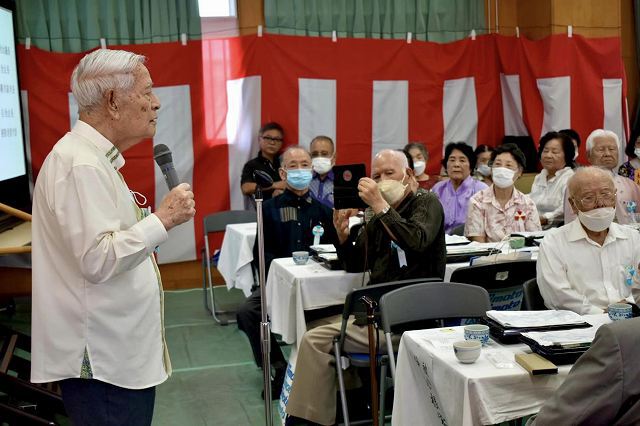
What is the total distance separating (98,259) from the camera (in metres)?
1.71

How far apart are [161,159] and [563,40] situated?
591cm

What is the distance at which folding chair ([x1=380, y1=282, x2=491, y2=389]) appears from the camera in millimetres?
3053

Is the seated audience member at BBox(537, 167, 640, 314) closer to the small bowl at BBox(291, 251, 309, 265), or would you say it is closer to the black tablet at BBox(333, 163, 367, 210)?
the black tablet at BBox(333, 163, 367, 210)

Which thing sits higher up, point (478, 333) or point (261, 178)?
point (261, 178)

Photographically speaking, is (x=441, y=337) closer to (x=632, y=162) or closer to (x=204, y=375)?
(x=204, y=375)

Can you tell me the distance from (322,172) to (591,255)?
3.05 meters

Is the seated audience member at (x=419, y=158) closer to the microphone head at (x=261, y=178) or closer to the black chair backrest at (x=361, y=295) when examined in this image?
the black chair backrest at (x=361, y=295)

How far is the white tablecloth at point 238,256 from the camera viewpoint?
5.20m

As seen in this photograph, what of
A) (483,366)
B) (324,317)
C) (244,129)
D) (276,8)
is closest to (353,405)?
(324,317)

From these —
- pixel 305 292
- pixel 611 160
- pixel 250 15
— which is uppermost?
pixel 250 15

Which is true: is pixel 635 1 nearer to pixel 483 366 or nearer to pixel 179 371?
pixel 179 371

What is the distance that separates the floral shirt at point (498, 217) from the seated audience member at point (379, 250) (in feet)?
4.02

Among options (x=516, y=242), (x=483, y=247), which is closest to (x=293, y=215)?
(x=483, y=247)

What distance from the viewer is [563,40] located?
7.20 meters
